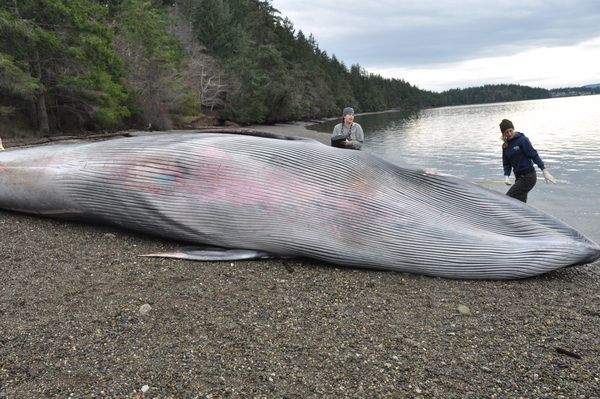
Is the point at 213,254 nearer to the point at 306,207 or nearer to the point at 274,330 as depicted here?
the point at 306,207

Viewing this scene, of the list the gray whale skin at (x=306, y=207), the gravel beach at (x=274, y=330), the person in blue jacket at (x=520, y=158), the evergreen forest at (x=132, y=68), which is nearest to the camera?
the gravel beach at (x=274, y=330)

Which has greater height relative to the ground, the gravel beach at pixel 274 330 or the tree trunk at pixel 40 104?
the tree trunk at pixel 40 104

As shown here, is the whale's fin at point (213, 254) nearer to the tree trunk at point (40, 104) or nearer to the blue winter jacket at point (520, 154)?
the blue winter jacket at point (520, 154)

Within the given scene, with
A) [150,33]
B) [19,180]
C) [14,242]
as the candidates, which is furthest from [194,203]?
[150,33]

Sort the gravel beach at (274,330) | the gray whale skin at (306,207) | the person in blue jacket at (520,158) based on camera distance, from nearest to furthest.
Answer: the gravel beach at (274,330) < the gray whale skin at (306,207) < the person in blue jacket at (520,158)

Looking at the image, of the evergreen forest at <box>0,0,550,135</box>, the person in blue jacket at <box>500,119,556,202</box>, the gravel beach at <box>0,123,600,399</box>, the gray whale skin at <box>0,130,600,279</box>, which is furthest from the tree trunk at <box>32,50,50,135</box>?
the person in blue jacket at <box>500,119,556,202</box>

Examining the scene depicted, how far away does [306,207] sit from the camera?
190 inches

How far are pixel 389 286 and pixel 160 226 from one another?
2940mm

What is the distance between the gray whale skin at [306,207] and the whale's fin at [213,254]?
0.02 meters

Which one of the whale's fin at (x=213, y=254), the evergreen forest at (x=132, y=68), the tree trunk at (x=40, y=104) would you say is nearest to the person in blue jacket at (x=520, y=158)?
the whale's fin at (x=213, y=254)

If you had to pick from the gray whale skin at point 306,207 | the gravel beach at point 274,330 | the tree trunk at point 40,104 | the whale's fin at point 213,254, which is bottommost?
the gravel beach at point 274,330

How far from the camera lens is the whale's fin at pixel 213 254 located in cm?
484

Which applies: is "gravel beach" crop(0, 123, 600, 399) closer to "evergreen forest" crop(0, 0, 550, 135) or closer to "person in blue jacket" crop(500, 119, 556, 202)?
"person in blue jacket" crop(500, 119, 556, 202)

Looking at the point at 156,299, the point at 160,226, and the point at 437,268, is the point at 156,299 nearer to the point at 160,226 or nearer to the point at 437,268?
the point at 160,226
